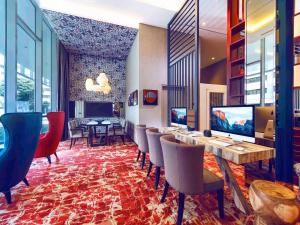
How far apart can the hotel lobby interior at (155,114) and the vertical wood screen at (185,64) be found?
1.3 inches

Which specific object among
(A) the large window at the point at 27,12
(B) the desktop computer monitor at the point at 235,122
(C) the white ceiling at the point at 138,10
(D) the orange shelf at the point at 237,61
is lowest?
(B) the desktop computer monitor at the point at 235,122

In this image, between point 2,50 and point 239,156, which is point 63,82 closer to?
point 2,50

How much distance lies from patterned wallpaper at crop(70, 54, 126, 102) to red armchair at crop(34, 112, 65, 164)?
3.49 m

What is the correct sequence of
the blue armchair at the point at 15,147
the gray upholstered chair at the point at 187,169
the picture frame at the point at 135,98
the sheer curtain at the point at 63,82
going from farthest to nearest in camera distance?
the sheer curtain at the point at 63,82, the picture frame at the point at 135,98, the blue armchair at the point at 15,147, the gray upholstered chair at the point at 187,169

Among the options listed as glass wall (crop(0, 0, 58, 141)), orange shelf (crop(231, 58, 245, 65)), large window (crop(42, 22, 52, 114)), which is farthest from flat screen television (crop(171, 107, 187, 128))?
large window (crop(42, 22, 52, 114))

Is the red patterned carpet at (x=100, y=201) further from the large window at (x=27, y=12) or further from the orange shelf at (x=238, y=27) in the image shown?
the large window at (x=27, y=12)

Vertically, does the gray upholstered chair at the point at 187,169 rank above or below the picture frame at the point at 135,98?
below

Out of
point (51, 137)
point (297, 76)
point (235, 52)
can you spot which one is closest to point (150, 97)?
point (235, 52)

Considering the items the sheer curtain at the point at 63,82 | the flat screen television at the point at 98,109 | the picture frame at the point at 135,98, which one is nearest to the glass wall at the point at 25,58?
the sheer curtain at the point at 63,82

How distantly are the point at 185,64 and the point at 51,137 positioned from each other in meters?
3.62

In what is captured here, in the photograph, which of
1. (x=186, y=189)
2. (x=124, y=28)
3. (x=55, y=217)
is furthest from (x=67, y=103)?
(x=186, y=189)

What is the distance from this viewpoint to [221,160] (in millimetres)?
1732

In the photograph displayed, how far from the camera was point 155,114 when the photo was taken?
187 inches

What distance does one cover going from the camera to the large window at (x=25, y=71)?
3.27m
